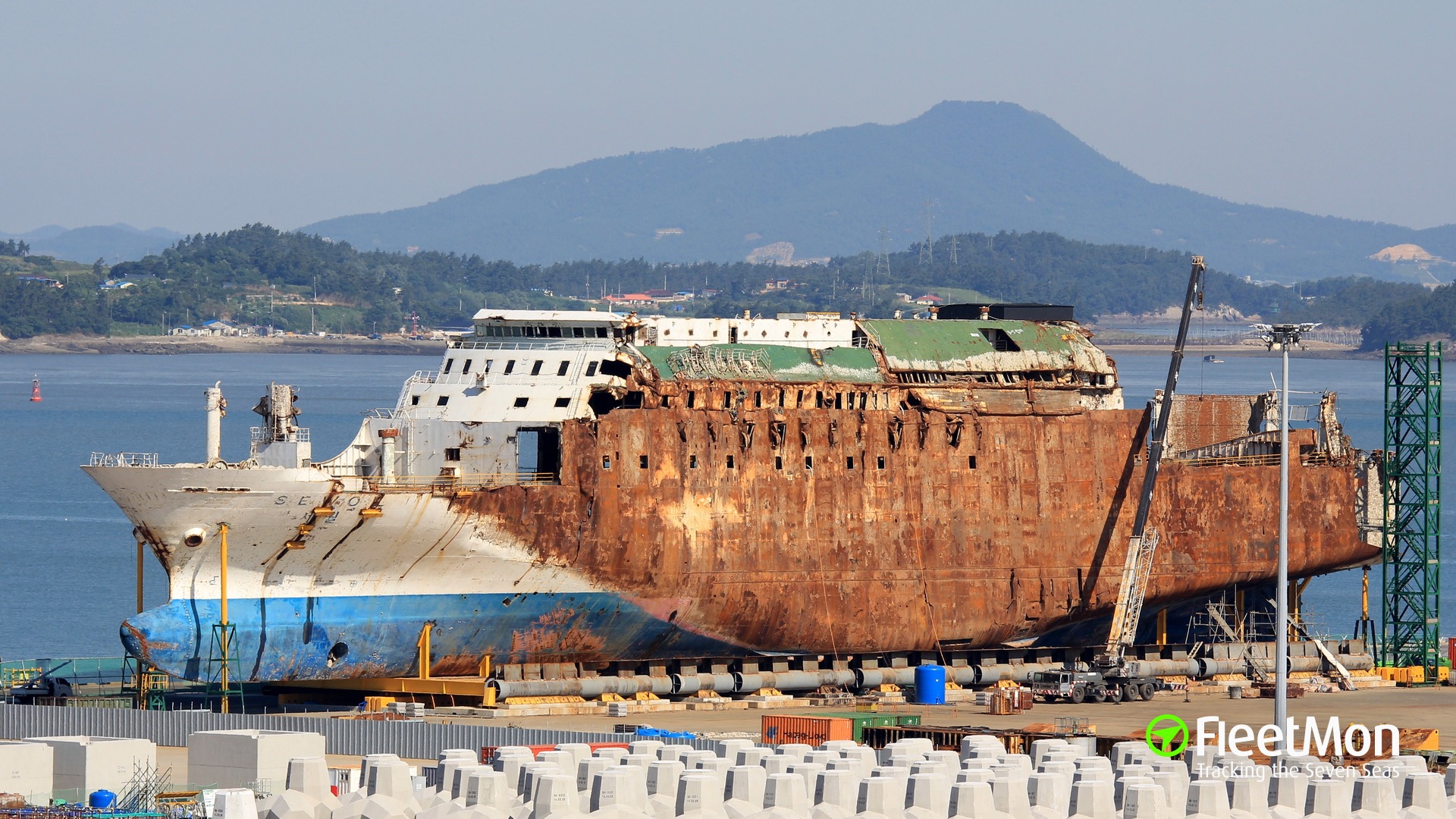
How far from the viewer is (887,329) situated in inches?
2061

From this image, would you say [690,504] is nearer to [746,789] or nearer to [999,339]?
[999,339]

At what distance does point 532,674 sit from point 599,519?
127 inches

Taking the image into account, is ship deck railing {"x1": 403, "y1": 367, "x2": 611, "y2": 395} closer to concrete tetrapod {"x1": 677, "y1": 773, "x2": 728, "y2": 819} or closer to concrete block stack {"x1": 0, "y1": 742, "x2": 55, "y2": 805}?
concrete block stack {"x1": 0, "y1": 742, "x2": 55, "y2": 805}

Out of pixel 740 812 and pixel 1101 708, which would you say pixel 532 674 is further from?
pixel 740 812

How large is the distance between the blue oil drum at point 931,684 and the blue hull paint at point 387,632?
16.4ft

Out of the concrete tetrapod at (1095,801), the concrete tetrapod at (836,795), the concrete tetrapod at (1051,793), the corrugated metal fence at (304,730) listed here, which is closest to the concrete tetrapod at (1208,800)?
the concrete tetrapod at (1095,801)

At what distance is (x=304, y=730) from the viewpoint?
39312 mm

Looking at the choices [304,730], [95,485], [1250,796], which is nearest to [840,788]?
[1250,796]

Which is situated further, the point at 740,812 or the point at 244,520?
the point at 244,520

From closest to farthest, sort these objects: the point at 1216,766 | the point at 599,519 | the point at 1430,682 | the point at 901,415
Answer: the point at 1216,766 → the point at 599,519 → the point at 901,415 → the point at 1430,682

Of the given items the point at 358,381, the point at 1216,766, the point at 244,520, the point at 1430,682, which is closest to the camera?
the point at 1216,766

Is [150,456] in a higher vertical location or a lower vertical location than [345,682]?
higher

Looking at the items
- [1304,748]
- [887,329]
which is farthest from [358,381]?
[1304,748]

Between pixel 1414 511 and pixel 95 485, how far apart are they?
70.5 metres
